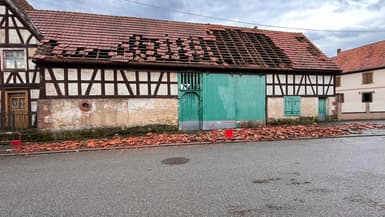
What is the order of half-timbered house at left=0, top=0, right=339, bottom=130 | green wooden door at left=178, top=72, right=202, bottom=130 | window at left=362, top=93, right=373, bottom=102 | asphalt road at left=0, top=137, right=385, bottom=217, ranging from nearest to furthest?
asphalt road at left=0, top=137, right=385, bottom=217 < half-timbered house at left=0, top=0, right=339, bottom=130 < green wooden door at left=178, top=72, right=202, bottom=130 < window at left=362, top=93, right=373, bottom=102

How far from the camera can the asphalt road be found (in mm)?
3697

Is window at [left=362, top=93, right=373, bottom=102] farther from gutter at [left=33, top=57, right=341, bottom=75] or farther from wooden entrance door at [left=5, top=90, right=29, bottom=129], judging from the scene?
wooden entrance door at [left=5, top=90, right=29, bottom=129]

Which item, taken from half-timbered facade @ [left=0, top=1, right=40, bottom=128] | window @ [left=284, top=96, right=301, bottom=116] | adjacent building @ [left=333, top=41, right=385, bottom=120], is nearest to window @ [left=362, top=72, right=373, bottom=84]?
adjacent building @ [left=333, top=41, right=385, bottom=120]

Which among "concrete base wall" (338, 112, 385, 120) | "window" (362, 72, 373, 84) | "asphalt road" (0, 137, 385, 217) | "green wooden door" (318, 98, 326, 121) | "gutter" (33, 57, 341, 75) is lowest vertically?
"asphalt road" (0, 137, 385, 217)

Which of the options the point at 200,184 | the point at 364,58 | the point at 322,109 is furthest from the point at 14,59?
the point at 364,58

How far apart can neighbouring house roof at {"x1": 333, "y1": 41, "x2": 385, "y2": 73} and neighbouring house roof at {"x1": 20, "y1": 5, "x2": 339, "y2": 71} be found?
11.8 m

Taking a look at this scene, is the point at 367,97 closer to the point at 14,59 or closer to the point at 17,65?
the point at 17,65

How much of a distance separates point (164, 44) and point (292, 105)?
10.4 metres

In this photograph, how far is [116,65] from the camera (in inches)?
502

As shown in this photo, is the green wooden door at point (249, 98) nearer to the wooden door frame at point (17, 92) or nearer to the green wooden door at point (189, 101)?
the green wooden door at point (189, 101)

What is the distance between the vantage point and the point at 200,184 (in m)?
4.84

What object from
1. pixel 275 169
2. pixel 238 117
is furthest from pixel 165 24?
pixel 275 169

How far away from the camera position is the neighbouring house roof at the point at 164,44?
13111 mm

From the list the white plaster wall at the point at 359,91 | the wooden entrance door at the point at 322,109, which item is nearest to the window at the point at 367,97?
the white plaster wall at the point at 359,91
